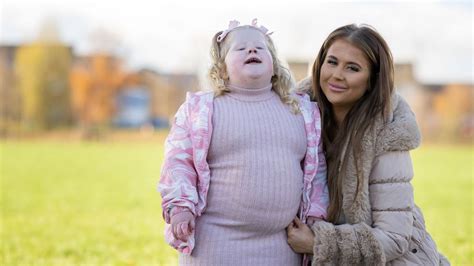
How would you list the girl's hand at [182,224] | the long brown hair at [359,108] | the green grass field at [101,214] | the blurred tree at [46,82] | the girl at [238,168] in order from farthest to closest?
the blurred tree at [46,82] < the green grass field at [101,214] < the long brown hair at [359,108] < the girl at [238,168] < the girl's hand at [182,224]

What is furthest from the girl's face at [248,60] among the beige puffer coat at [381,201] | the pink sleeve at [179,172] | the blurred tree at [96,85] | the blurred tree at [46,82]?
the blurred tree at [96,85]

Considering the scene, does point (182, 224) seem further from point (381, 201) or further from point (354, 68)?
point (354, 68)

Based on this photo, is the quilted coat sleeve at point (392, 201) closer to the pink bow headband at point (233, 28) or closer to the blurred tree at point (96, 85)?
the pink bow headband at point (233, 28)

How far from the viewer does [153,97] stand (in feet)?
159

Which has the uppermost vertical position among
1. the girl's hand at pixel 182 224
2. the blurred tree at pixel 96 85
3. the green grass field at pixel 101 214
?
the girl's hand at pixel 182 224

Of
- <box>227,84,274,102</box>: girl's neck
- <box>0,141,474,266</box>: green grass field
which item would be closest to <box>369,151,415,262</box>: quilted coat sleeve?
<box>227,84,274,102</box>: girl's neck

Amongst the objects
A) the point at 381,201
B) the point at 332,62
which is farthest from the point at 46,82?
the point at 381,201

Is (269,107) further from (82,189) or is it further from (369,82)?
(82,189)

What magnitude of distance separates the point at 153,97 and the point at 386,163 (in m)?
45.8

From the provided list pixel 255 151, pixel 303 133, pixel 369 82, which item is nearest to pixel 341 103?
pixel 369 82

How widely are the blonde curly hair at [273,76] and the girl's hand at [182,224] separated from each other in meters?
0.58

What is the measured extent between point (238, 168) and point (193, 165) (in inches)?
7.7

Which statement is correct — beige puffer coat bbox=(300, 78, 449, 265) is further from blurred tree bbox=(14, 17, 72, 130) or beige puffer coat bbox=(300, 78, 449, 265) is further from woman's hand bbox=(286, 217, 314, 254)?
blurred tree bbox=(14, 17, 72, 130)

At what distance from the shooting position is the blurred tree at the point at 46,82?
42438 millimetres
